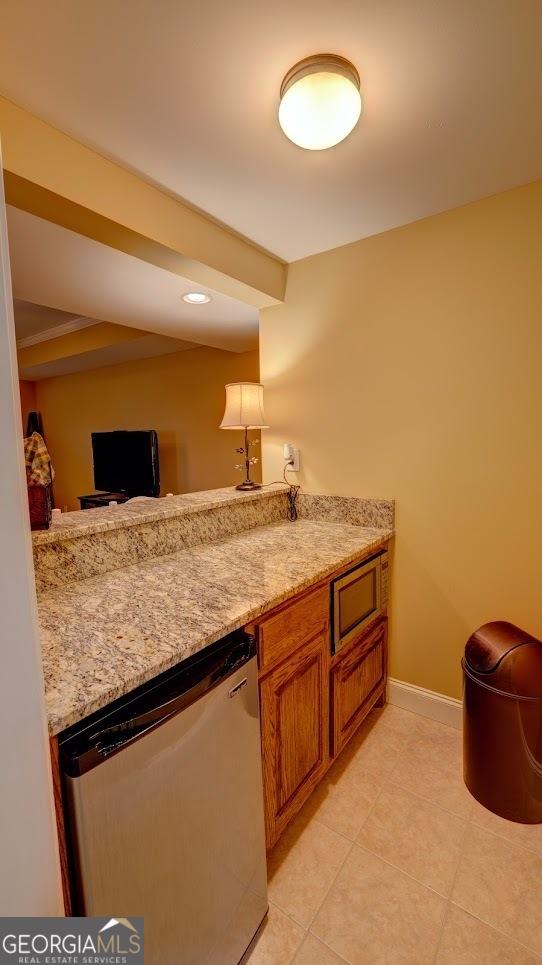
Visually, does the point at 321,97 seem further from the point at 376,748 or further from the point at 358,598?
the point at 376,748

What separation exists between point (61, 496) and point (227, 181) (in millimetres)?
5680

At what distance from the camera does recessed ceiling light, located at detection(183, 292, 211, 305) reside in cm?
225

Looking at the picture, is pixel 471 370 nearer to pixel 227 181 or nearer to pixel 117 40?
pixel 227 181

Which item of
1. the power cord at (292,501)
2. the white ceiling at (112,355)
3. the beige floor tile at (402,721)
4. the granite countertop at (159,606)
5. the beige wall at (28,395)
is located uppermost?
the white ceiling at (112,355)

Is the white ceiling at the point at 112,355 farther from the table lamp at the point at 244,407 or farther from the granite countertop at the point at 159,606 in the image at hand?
the granite countertop at the point at 159,606

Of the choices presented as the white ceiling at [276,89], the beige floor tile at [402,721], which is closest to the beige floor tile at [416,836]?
the beige floor tile at [402,721]

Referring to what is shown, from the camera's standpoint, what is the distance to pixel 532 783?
142cm

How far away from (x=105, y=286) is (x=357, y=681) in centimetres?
232

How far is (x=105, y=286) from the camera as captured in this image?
6.97ft

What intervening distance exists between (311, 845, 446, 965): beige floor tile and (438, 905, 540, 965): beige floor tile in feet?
0.09

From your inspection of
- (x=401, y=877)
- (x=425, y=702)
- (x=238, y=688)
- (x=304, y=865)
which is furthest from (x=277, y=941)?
(x=425, y=702)

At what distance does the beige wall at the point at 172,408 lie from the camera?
395 centimetres

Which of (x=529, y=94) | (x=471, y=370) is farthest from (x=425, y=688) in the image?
(x=529, y=94)

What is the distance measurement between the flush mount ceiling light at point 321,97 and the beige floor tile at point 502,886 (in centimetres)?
227
